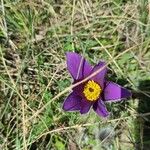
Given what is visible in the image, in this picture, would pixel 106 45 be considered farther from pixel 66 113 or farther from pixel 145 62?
pixel 66 113

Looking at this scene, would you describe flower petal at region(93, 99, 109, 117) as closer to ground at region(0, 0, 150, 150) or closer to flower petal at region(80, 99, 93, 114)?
flower petal at region(80, 99, 93, 114)

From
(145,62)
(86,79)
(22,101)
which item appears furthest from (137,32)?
(22,101)

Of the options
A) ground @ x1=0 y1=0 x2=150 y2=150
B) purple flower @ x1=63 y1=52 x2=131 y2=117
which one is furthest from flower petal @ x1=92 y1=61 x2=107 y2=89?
ground @ x1=0 y1=0 x2=150 y2=150

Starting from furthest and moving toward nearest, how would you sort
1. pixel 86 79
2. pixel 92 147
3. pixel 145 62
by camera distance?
1. pixel 145 62
2. pixel 92 147
3. pixel 86 79

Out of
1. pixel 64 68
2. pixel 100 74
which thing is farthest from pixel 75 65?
pixel 64 68

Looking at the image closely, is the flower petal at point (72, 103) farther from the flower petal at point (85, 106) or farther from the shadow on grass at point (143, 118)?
the shadow on grass at point (143, 118)

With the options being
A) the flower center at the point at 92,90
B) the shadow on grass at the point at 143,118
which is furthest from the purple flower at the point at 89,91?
the shadow on grass at the point at 143,118
